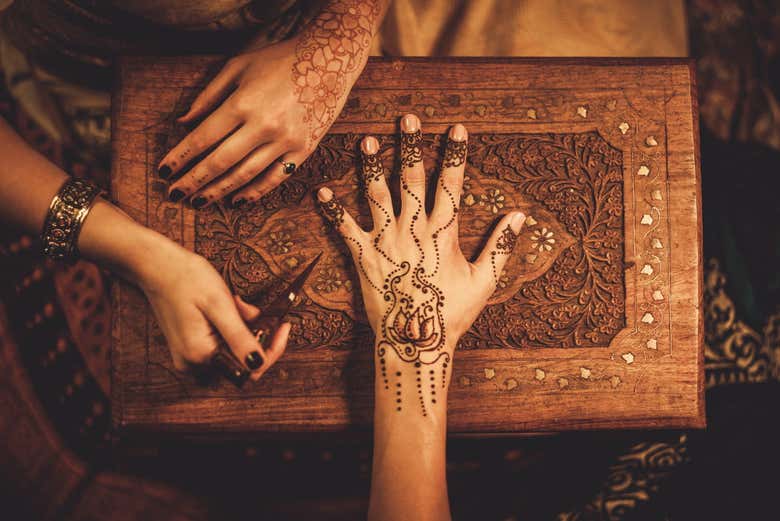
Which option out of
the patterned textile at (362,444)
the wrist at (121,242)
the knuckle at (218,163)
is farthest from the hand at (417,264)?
the patterned textile at (362,444)

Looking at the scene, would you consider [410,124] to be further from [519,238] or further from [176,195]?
[176,195]

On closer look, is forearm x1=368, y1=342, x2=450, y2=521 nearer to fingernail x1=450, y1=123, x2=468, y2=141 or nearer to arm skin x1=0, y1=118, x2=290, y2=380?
arm skin x1=0, y1=118, x2=290, y2=380

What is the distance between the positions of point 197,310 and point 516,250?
17.8 inches

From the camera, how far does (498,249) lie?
0.75 m

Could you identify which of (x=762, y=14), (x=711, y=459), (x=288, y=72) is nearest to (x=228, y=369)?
(x=288, y=72)

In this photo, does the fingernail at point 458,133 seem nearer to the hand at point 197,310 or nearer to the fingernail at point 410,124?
the fingernail at point 410,124

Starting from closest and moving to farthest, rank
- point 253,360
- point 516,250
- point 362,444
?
point 253,360 < point 516,250 < point 362,444

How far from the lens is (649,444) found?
1.03 meters

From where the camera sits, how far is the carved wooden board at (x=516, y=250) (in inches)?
29.9

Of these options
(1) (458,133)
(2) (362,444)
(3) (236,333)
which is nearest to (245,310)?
(3) (236,333)

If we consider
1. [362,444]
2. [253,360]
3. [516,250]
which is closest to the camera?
[253,360]

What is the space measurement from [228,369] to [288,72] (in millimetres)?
397

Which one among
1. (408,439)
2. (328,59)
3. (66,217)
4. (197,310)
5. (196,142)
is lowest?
(408,439)

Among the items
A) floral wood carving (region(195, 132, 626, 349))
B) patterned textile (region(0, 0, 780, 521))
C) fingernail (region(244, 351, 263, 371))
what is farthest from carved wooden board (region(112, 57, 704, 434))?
patterned textile (region(0, 0, 780, 521))
